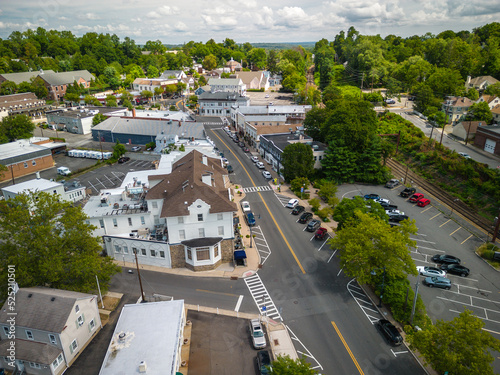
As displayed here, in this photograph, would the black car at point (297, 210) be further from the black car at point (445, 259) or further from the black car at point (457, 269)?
the black car at point (457, 269)

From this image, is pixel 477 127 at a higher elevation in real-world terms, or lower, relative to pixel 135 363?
higher

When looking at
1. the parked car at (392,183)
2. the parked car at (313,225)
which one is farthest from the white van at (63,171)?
the parked car at (392,183)

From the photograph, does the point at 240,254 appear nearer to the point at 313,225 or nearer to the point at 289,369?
the point at 313,225

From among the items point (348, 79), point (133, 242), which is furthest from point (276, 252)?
point (348, 79)

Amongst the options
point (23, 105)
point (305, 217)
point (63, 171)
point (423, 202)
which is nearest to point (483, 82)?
point (423, 202)

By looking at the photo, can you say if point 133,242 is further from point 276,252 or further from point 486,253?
point 486,253

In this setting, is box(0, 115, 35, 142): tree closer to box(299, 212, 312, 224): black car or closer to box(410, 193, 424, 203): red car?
box(299, 212, 312, 224): black car

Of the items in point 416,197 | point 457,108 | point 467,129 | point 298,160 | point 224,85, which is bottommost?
point 416,197
